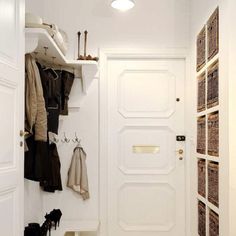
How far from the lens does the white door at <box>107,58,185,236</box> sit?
360 centimetres

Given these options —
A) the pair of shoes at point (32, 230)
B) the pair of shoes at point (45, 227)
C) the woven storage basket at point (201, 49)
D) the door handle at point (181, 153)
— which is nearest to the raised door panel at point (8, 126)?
the pair of shoes at point (32, 230)

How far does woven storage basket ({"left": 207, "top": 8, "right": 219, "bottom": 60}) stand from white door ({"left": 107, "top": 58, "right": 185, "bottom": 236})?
3.21 ft

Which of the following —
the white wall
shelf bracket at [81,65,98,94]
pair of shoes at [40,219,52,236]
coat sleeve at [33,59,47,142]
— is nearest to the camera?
coat sleeve at [33,59,47,142]

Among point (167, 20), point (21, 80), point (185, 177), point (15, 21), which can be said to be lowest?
point (185, 177)

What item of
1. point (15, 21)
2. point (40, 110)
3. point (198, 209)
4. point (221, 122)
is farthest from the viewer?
point (198, 209)

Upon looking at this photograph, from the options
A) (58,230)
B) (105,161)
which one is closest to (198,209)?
(105,161)

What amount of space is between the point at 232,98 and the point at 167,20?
1.72m

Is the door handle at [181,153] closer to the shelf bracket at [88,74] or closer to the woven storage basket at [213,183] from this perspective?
the woven storage basket at [213,183]

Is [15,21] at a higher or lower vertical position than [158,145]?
higher

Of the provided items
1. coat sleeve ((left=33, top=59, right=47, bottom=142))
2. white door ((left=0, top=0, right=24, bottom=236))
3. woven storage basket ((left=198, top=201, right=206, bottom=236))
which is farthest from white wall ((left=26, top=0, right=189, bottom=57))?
woven storage basket ((left=198, top=201, right=206, bottom=236))

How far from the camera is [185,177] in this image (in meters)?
3.60

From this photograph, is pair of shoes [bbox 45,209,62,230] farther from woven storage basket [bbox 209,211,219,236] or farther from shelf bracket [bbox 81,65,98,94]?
woven storage basket [bbox 209,211,219,236]

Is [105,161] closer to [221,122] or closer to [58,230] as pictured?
[58,230]

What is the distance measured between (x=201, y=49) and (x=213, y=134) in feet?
2.76
